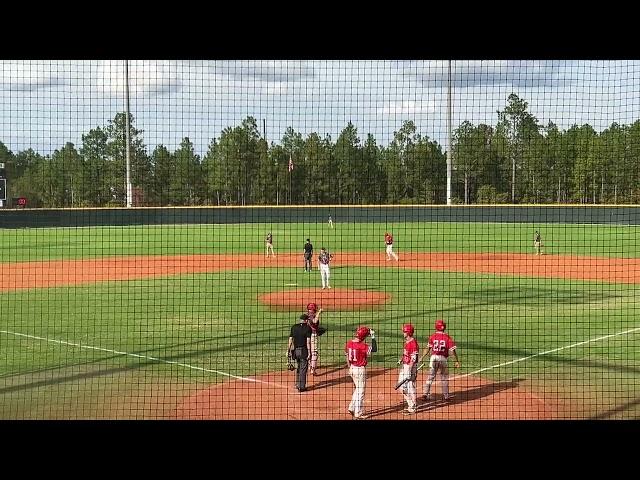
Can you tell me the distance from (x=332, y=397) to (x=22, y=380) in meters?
5.09

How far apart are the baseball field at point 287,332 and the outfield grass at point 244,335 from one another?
5 centimetres

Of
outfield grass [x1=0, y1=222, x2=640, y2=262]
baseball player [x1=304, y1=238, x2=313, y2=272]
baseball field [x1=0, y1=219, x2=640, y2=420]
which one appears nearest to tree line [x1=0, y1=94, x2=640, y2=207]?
outfield grass [x1=0, y1=222, x2=640, y2=262]

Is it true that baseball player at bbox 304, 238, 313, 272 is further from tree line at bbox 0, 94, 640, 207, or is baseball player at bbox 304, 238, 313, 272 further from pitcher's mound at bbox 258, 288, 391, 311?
Answer: tree line at bbox 0, 94, 640, 207

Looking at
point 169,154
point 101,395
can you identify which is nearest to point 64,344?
point 101,395

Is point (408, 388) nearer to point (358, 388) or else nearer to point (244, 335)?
point (358, 388)

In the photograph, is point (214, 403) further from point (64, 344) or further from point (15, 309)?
point (15, 309)

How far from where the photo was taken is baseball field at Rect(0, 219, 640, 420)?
10.1m

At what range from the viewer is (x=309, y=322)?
436 inches

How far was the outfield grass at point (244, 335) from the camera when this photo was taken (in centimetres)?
1064

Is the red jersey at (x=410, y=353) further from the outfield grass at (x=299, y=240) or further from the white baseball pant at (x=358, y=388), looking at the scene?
the outfield grass at (x=299, y=240)

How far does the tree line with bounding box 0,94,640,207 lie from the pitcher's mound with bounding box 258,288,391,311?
13.5 meters

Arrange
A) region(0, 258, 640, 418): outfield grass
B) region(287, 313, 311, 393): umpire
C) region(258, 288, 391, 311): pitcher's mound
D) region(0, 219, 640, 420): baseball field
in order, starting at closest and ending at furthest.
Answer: region(0, 219, 640, 420): baseball field → region(287, 313, 311, 393): umpire → region(0, 258, 640, 418): outfield grass → region(258, 288, 391, 311): pitcher's mound

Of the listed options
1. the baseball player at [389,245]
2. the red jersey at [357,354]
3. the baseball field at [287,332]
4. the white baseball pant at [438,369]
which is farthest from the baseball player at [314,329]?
the baseball player at [389,245]

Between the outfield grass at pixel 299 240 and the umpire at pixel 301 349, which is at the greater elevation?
the outfield grass at pixel 299 240
